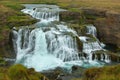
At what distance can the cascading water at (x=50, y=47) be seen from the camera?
108 feet

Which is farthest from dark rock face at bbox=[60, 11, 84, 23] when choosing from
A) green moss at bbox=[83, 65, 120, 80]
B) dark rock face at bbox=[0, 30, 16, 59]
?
green moss at bbox=[83, 65, 120, 80]

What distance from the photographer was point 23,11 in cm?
4459

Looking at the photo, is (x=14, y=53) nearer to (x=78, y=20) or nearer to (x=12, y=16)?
(x=12, y=16)

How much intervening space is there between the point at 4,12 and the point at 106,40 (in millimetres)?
13034

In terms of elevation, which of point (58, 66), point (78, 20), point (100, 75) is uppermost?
point (100, 75)

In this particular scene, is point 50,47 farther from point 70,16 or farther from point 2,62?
point 70,16

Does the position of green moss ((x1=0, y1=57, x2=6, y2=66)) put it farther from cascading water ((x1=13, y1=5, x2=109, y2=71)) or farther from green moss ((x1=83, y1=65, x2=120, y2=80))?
green moss ((x1=83, y1=65, x2=120, y2=80))

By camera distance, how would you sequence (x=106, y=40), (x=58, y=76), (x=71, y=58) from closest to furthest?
(x=58, y=76), (x=71, y=58), (x=106, y=40)

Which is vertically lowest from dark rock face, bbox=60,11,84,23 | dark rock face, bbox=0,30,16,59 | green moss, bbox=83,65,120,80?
dark rock face, bbox=0,30,16,59

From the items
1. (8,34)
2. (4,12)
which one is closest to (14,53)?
(8,34)

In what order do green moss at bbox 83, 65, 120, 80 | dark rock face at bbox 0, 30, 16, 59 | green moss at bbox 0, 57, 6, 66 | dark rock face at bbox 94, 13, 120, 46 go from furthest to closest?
dark rock face at bbox 94, 13, 120, 46, dark rock face at bbox 0, 30, 16, 59, green moss at bbox 0, 57, 6, 66, green moss at bbox 83, 65, 120, 80

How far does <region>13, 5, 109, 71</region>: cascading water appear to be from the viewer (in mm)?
33062

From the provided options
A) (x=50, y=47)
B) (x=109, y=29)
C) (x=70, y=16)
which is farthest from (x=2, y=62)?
(x=109, y=29)

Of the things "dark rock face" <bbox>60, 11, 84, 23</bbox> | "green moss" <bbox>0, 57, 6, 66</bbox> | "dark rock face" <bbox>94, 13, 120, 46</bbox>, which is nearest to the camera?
"green moss" <bbox>0, 57, 6, 66</bbox>
